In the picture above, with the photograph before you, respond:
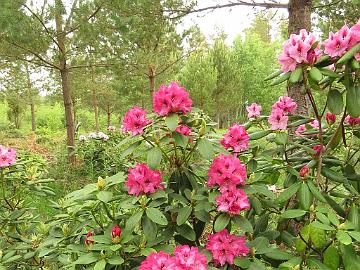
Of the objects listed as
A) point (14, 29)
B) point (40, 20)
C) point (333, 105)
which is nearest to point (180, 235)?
point (333, 105)

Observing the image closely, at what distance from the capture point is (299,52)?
1.37 metres

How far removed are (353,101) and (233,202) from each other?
56 centimetres

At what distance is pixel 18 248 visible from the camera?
1.95 meters

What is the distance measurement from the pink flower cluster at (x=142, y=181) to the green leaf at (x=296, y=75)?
63cm

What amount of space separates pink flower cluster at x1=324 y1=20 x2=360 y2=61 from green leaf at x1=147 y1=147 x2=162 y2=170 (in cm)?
74

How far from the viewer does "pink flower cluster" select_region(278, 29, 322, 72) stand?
1.37 metres

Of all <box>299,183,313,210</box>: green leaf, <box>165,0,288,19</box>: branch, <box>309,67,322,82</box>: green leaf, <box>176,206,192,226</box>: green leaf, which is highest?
<box>165,0,288,19</box>: branch

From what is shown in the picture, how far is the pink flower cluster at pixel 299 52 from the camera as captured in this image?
137 centimetres

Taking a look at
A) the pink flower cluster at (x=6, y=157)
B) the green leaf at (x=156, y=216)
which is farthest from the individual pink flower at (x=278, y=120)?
the pink flower cluster at (x=6, y=157)

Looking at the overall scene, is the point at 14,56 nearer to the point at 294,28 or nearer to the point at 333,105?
the point at 294,28

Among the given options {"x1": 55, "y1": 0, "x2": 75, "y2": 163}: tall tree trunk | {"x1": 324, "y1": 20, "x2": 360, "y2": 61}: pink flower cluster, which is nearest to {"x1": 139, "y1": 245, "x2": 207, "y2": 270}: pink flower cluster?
{"x1": 324, "y1": 20, "x2": 360, "y2": 61}: pink flower cluster

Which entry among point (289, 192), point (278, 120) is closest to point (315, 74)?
point (278, 120)

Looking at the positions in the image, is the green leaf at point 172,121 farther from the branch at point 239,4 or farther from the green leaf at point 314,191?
the branch at point 239,4

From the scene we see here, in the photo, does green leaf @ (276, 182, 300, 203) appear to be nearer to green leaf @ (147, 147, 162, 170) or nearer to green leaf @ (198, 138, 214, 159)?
green leaf @ (198, 138, 214, 159)
